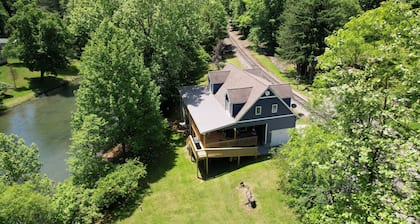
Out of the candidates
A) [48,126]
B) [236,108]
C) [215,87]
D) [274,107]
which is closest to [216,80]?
[215,87]

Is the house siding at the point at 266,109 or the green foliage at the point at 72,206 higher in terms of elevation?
the house siding at the point at 266,109

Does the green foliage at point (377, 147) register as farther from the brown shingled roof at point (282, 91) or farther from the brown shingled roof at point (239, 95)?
the brown shingled roof at point (282, 91)

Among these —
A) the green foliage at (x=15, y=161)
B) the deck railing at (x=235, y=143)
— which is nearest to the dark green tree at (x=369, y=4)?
the deck railing at (x=235, y=143)

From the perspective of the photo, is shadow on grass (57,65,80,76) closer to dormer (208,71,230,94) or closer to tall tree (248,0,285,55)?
tall tree (248,0,285,55)

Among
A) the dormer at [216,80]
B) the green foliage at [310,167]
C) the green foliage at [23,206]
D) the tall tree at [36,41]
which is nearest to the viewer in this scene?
the green foliage at [310,167]

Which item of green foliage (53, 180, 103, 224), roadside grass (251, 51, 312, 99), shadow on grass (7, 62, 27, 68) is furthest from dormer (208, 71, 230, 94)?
shadow on grass (7, 62, 27, 68)

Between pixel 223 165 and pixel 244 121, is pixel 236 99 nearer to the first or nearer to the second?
pixel 244 121

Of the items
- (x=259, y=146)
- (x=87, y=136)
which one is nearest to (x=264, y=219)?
(x=259, y=146)

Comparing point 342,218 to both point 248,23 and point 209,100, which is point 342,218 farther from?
point 248,23
